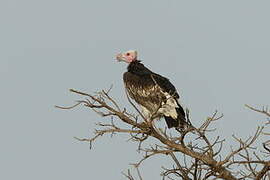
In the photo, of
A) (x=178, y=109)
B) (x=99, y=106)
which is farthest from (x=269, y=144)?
(x=178, y=109)

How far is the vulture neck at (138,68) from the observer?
12.4 metres

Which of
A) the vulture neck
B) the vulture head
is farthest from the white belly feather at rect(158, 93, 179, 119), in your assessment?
the vulture head

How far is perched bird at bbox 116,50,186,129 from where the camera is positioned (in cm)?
1099

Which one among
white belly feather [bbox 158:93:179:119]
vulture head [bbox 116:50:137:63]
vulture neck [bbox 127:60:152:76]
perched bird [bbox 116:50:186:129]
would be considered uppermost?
vulture head [bbox 116:50:137:63]

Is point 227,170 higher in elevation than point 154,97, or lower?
lower

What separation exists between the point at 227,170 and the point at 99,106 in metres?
1.62

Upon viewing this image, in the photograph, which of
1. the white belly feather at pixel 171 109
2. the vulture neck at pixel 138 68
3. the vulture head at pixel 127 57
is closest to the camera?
the white belly feather at pixel 171 109

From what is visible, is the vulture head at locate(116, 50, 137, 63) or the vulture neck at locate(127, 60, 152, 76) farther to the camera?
the vulture head at locate(116, 50, 137, 63)

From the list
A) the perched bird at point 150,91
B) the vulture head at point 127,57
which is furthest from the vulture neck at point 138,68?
the vulture head at point 127,57

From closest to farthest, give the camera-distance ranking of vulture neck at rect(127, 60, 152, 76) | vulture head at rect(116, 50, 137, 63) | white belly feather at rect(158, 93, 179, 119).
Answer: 1. white belly feather at rect(158, 93, 179, 119)
2. vulture neck at rect(127, 60, 152, 76)
3. vulture head at rect(116, 50, 137, 63)

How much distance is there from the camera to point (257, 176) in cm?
649

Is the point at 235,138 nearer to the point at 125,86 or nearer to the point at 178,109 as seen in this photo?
the point at 178,109

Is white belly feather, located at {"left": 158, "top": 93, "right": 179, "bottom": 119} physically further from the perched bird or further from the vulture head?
the vulture head

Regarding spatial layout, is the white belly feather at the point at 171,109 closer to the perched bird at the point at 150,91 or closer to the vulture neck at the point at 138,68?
the perched bird at the point at 150,91
